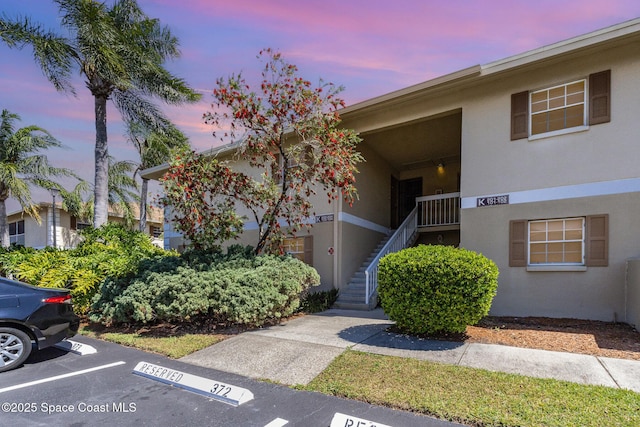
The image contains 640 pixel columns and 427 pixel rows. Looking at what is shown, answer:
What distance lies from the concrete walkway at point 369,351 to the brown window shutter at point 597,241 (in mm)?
2943

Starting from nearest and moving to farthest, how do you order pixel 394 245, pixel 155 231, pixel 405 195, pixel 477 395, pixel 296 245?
pixel 477 395 < pixel 394 245 < pixel 296 245 < pixel 405 195 < pixel 155 231

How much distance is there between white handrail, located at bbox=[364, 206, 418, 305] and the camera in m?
10.0

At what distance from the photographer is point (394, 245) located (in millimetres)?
11250

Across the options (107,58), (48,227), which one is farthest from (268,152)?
(48,227)

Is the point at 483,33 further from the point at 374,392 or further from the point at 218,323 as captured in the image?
the point at 218,323

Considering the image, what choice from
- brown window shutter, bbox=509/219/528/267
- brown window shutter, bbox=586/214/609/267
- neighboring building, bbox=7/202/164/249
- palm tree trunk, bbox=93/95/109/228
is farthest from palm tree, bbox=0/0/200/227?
brown window shutter, bbox=586/214/609/267

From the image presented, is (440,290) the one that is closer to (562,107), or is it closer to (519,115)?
(519,115)

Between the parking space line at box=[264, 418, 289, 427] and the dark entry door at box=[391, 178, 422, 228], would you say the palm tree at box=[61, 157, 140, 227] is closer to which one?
the dark entry door at box=[391, 178, 422, 228]

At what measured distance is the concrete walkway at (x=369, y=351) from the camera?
4684 mm

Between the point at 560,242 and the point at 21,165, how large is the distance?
2408 cm

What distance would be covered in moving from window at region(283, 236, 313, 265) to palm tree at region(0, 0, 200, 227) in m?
7.39

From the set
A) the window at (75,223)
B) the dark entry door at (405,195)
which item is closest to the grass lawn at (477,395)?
the dark entry door at (405,195)

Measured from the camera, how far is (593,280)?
7.40 m

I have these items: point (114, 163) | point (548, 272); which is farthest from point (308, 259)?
point (114, 163)
